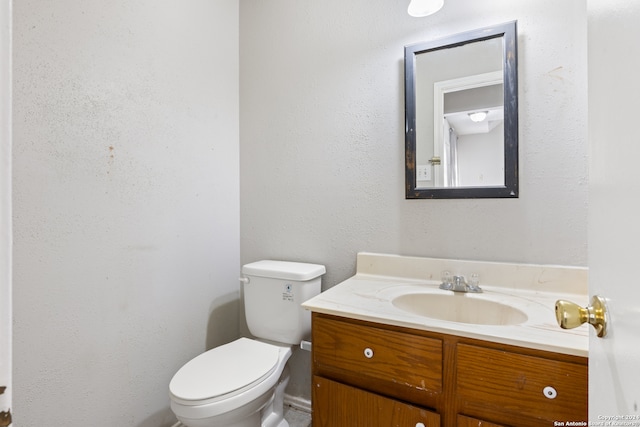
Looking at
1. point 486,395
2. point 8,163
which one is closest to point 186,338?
point 486,395

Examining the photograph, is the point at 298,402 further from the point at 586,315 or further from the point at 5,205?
the point at 5,205

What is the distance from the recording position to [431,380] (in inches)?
36.0

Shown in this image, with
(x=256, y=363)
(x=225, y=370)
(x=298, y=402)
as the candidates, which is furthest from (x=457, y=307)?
(x=298, y=402)

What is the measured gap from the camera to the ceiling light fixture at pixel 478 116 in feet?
4.24

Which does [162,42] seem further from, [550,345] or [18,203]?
[550,345]

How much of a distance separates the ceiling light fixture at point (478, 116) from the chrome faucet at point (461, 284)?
65 cm

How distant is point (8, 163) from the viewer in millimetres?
320

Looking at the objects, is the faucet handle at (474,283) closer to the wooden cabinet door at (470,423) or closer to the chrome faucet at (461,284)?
the chrome faucet at (461,284)

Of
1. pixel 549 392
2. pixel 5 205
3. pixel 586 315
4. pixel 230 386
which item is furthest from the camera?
pixel 230 386

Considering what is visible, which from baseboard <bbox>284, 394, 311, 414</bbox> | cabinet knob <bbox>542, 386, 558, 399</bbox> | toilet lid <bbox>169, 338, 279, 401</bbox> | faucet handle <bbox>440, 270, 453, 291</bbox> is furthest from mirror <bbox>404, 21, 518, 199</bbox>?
baseboard <bbox>284, 394, 311, 414</bbox>

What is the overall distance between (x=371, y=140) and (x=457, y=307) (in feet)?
2.76

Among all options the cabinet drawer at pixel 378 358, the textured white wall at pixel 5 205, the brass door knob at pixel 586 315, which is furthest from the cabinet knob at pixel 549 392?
the textured white wall at pixel 5 205

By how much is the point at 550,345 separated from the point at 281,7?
1.95m

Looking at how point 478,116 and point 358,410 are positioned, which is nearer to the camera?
point 358,410
